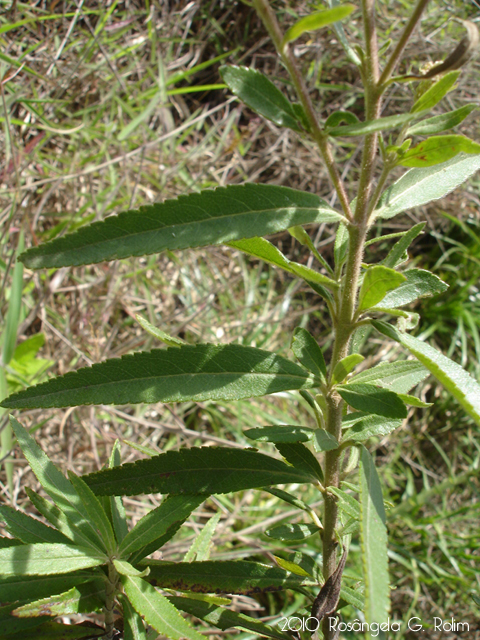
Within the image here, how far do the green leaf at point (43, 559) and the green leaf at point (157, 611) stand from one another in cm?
7

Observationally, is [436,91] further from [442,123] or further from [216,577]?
[216,577]

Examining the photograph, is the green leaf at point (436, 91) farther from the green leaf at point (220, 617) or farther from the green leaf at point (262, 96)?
the green leaf at point (220, 617)

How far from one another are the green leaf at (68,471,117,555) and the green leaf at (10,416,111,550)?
0.02 meters

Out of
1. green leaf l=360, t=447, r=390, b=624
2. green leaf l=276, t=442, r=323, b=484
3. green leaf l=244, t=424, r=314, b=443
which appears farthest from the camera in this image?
green leaf l=276, t=442, r=323, b=484

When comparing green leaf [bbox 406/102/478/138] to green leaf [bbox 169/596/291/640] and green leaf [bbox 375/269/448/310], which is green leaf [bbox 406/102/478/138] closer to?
green leaf [bbox 375/269/448/310]

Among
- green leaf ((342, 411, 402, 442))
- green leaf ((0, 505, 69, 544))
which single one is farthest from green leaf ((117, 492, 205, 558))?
green leaf ((342, 411, 402, 442))

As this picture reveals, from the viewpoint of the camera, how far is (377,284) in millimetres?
680

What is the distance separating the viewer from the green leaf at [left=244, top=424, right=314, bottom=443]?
756 millimetres

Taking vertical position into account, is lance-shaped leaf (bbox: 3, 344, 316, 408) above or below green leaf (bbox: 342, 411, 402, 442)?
above

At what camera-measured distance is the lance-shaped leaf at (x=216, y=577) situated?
0.80 metres

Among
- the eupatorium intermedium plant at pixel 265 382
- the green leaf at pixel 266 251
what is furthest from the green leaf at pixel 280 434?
the green leaf at pixel 266 251

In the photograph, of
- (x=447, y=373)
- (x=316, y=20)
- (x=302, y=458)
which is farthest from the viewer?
(x=302, y=458)

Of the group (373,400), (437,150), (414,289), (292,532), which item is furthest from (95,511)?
(437,150)

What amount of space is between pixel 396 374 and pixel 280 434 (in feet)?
0.79
